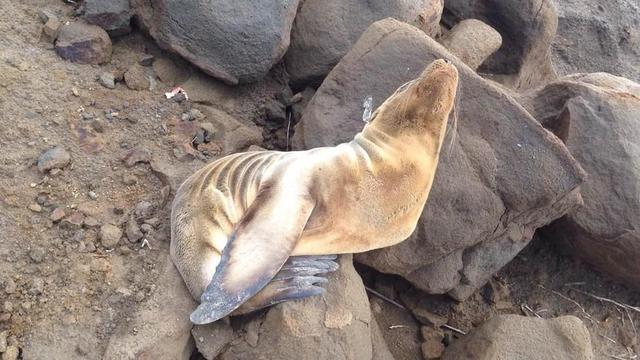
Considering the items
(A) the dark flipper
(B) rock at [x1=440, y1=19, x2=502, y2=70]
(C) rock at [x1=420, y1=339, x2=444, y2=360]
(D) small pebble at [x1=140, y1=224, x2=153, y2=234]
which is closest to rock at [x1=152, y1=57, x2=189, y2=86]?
(D) small pebble at [x1=140, y1=224, x2=153, y2=234]

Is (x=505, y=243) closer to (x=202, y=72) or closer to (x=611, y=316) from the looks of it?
(x=611, y=316)

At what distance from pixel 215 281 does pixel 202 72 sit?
5.68 feet

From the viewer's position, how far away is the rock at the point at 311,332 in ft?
9.01

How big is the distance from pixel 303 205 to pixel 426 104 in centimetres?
81

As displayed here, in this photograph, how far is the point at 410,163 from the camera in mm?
3154

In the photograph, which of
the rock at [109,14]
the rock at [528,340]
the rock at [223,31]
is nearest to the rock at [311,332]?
the rock at [528,340]

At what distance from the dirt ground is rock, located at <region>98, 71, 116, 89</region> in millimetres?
24

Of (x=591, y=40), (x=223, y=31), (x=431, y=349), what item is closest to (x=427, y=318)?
(x=431, y=349)

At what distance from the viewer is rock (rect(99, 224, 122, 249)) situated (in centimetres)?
307

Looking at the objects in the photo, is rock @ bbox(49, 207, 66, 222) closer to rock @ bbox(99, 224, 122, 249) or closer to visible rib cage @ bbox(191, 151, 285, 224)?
rock @ bbox(99, 224, 122, 249)

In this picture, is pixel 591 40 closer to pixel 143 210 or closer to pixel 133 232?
pixel 143 210

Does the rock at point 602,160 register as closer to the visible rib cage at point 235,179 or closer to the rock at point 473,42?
the rock at point 473,42

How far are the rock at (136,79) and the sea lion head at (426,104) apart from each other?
56.7 inches

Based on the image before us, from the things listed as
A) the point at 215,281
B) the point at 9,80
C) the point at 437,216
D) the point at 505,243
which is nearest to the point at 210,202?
the point at 215,281
